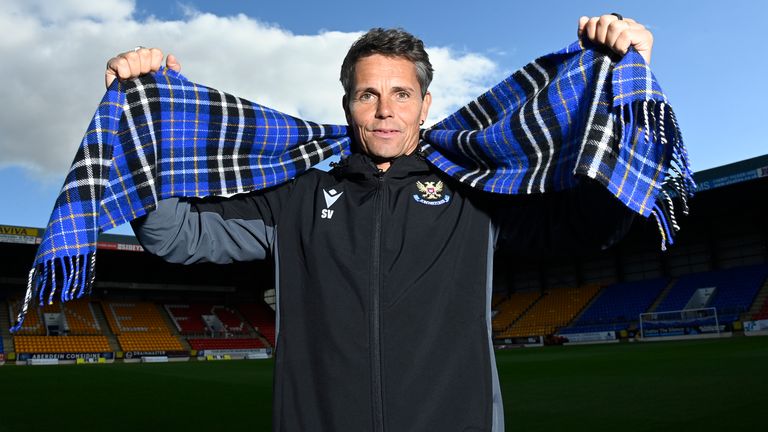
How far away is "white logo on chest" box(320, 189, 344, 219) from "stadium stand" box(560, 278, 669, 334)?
3079 centimetres

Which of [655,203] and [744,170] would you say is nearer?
[655,203]

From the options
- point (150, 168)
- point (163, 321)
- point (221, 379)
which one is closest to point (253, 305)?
point (163, 321)

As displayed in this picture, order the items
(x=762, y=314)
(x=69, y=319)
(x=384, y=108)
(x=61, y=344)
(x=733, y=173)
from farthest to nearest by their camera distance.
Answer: (x=69, y=319), (x=61, y=344), (x=762, y=314), (x=733, y=173), (x=384, y=108)

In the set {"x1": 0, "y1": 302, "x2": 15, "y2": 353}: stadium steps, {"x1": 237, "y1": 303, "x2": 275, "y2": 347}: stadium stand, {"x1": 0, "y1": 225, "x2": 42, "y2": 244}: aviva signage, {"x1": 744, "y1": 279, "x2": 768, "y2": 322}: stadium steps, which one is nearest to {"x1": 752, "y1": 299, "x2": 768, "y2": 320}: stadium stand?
{"x1": 744, "y1": 279, "x2": 768, "y2": 322}: stadium steps

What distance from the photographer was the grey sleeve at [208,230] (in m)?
2.11

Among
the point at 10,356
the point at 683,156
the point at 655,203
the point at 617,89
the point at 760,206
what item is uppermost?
the point at 760,206

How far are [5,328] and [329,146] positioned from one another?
35.6 m

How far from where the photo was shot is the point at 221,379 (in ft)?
48.3

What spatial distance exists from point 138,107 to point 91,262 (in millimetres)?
581

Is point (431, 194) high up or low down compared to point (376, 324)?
up

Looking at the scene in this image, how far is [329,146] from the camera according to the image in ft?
8.07

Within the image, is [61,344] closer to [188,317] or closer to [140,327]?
[140,327]

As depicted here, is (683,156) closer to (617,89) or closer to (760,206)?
(617,89)

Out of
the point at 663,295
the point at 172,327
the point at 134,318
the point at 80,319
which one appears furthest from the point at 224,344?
the point at 663,295
